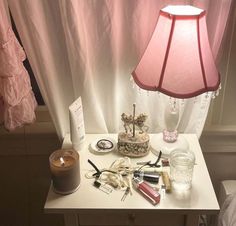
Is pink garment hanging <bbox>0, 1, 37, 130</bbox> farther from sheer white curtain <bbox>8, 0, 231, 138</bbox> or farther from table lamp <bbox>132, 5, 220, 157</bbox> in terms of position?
table lamp <bbox>132, 5, 220, 157</bbox>

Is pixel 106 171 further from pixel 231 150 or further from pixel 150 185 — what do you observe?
pixel 231 150

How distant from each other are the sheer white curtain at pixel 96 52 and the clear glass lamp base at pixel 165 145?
93mm

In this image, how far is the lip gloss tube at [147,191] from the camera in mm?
979

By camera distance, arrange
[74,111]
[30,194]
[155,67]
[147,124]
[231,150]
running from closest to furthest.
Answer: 1. [155,67]
2. [74,111]
3. [147,124]
4. [231,150]
5. [30,194]

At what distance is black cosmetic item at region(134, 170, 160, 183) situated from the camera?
104 centimetres

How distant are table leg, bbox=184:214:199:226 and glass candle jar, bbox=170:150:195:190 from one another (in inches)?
3.1

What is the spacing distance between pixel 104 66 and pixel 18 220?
86 centimetres

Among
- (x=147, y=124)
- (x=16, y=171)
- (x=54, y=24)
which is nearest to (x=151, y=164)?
(x=147, y=124)

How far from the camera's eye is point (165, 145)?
116 cm

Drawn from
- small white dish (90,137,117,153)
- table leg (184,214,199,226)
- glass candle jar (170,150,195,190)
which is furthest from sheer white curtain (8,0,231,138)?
table leg (184,214,199,226)

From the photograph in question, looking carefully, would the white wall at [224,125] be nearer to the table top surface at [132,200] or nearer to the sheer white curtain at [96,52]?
the sheer white curtain at [96,52]

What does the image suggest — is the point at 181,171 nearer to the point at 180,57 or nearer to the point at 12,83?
the point at 180,57

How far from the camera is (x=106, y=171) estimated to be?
3.58 feet

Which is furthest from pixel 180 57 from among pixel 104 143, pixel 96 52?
pixel 104 143
